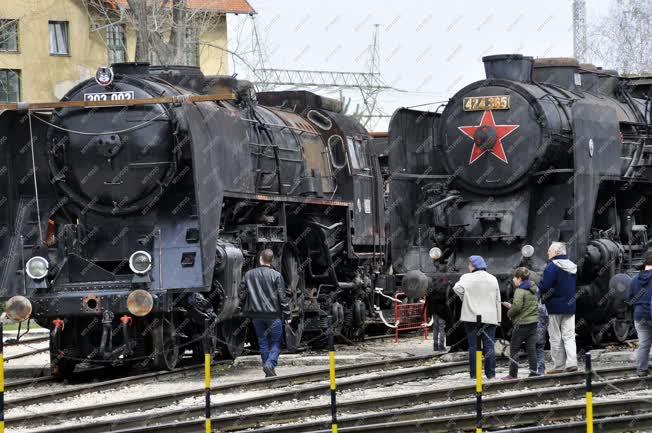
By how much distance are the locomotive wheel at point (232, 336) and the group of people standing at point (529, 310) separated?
→ 3.78 meters

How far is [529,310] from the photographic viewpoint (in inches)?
609

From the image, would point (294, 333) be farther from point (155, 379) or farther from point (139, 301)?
point (139, 301)

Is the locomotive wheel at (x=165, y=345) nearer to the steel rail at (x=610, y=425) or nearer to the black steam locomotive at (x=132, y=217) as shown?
the black steam locomotive at (x=132, y=217)

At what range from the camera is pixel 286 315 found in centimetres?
1655

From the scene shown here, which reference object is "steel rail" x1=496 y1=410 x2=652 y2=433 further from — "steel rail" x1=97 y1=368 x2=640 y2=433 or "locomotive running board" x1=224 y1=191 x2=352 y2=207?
"locomotive running board" x1=224 y1=191 x2=352 y2=207

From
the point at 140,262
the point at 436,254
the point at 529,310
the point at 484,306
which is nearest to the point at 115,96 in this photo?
the point at 140,262

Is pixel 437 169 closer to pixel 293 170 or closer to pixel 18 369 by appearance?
pixel 293 170

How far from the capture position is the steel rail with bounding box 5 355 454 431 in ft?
43.0

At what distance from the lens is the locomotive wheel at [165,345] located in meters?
16.6

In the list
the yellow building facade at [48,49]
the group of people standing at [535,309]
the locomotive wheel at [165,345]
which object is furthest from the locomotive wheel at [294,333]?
the yellow building facade at [48,49]

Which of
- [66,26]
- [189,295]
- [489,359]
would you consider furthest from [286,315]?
[66,26]

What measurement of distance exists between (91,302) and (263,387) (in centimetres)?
253

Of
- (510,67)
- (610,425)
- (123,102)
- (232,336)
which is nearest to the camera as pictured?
(610,425)

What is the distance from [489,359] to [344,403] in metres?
3.10
